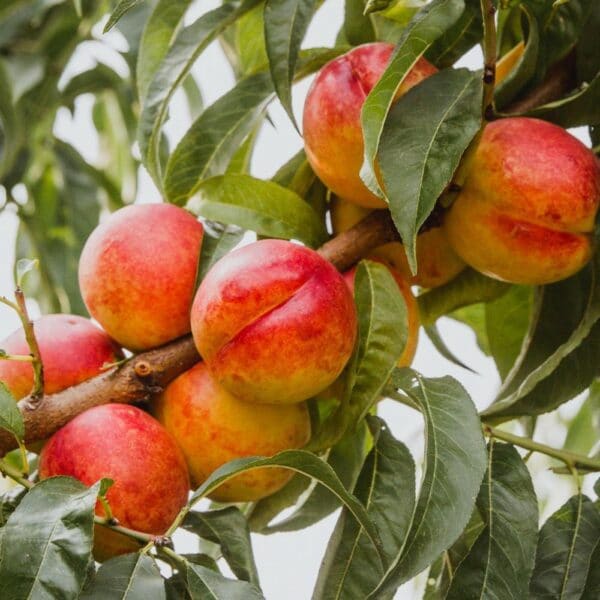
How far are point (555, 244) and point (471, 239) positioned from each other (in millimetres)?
86

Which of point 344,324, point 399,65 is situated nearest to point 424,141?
point 399,65

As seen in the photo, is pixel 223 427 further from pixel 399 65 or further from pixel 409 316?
pixel 399 65

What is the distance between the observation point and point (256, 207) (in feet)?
3.94

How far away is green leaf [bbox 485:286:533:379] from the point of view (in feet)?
4.44

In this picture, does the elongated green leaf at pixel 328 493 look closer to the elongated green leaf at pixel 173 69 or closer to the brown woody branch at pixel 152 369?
the brown woody branch at pixel 152 369

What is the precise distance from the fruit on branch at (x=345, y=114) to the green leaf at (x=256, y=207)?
5 centimetres

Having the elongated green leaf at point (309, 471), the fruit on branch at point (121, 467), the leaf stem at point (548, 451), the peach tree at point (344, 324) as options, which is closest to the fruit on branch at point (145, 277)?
the peach tree at point (344, 324)

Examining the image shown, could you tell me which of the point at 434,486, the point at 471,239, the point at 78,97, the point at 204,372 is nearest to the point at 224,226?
the point at 204,372

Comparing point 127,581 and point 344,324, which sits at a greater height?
point 344,324

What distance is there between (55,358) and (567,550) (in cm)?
56

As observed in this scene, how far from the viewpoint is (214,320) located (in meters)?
1.06

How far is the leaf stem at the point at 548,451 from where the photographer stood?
118cm

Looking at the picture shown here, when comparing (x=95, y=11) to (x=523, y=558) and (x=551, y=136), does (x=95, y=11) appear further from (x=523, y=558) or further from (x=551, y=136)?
(x=523, y=558)

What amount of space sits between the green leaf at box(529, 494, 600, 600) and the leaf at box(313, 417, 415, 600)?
0.50 ft
